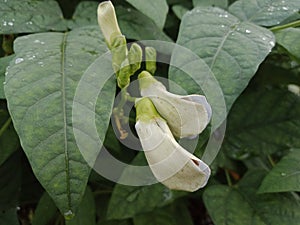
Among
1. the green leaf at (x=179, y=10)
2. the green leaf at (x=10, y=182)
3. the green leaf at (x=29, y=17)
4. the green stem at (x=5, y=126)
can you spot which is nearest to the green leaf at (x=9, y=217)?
the green leaf at (x=10, y=182)

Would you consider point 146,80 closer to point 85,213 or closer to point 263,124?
point 85,213

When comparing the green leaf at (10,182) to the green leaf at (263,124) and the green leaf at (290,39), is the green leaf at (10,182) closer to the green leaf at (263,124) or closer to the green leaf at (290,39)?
the green leaf at (263,124)

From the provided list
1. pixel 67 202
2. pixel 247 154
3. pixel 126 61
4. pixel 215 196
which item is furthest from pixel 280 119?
pixel 67 202

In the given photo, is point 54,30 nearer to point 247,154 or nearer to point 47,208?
point 47,208

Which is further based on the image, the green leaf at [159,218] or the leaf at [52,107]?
the green leaf at [159,218]

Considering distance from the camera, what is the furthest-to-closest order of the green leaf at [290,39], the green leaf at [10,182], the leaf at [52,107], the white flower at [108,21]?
the green leaf at [10,182] → the green leaf at [290,39] → the white flower at [108,21] → the leaf at [52,107]

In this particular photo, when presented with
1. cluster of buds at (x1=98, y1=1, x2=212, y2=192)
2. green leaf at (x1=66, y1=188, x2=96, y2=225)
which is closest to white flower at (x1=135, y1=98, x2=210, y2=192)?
cluster of buds at (x1=98, y1=1, x2=212, y2=192)

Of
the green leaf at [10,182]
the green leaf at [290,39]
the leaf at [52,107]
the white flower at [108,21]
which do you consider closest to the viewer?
the leaf at [52,107]
